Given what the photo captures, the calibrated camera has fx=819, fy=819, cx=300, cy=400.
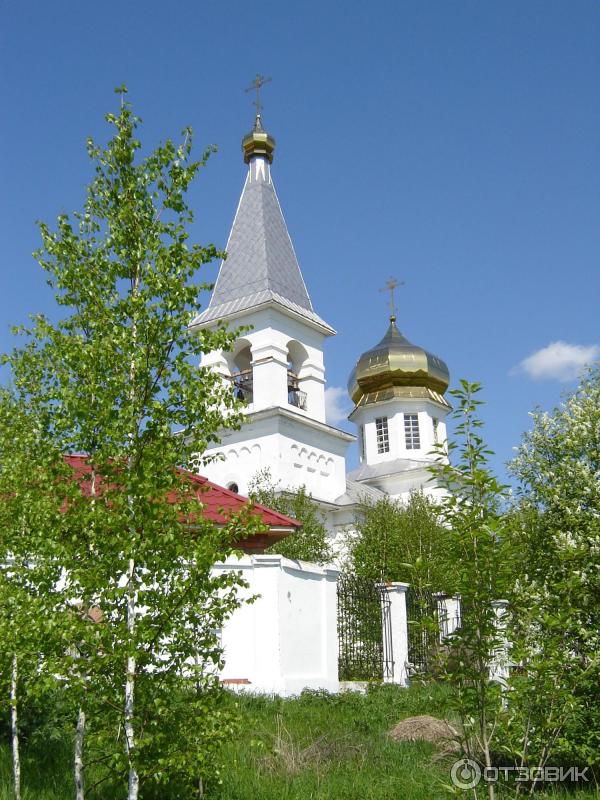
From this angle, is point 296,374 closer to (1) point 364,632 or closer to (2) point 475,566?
(1) point 364,632

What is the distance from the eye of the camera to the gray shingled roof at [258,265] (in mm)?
27141

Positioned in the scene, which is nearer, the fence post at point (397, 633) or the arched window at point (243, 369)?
the fence post at point (397, 633)

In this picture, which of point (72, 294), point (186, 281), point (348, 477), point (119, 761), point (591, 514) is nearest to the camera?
point (119, 761)

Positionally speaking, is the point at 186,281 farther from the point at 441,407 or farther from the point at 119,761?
the point at 441,407

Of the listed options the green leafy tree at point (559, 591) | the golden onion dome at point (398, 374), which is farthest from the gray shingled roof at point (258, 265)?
the green leafy tree at point (559, 591)

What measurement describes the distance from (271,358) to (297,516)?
552 cm

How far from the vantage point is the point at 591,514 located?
7340 millimetres

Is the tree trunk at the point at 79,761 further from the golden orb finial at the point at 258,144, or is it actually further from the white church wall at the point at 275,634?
the golden orb finial at the point at 258,144

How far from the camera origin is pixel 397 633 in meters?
14.9

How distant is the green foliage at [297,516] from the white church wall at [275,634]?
21.8 feet

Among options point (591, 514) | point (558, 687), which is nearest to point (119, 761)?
point (558, 687)

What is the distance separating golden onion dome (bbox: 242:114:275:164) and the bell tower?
0.13 feet

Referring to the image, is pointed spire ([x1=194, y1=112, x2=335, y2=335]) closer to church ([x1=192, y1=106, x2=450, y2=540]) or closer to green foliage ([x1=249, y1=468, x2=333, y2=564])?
church ([x1=192, y1=106, x2=450, y2=540])

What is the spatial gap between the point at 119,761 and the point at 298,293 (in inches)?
971
